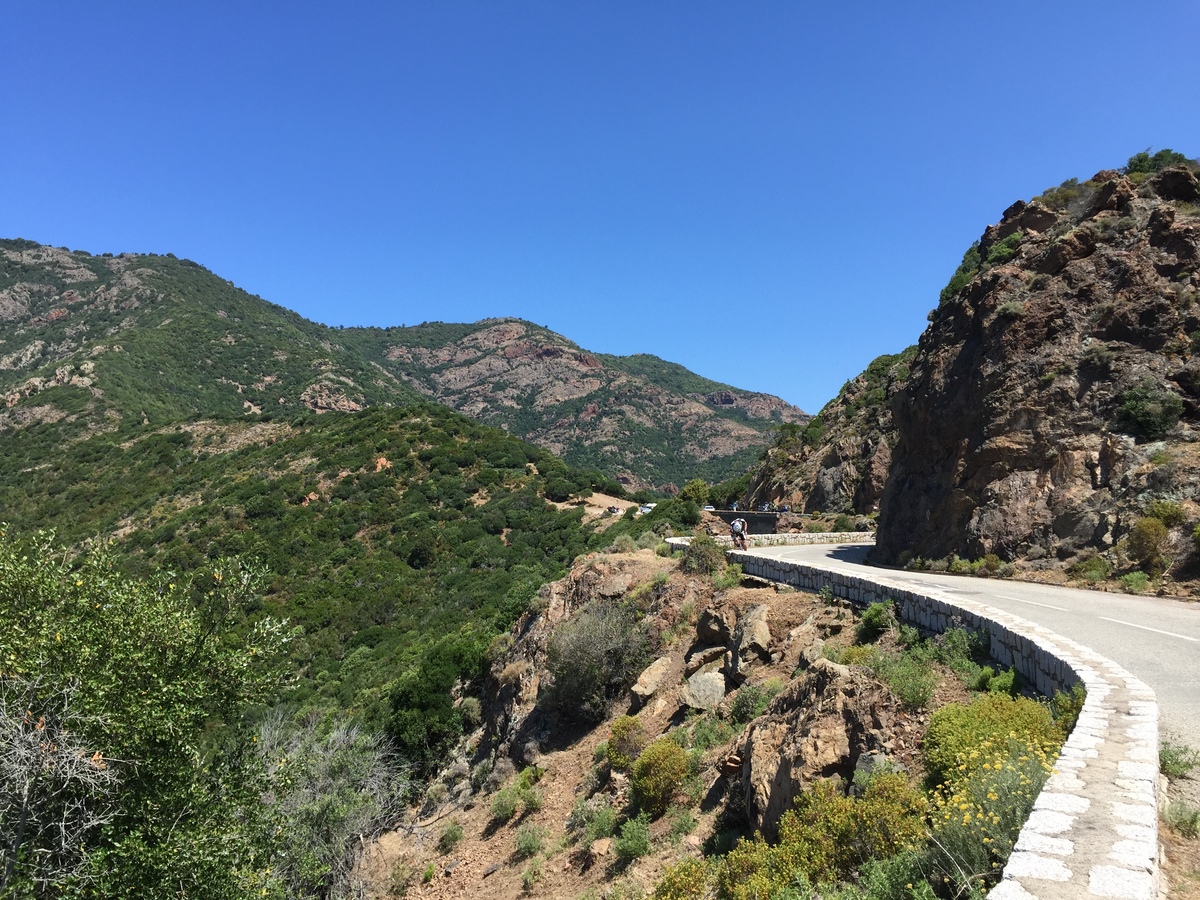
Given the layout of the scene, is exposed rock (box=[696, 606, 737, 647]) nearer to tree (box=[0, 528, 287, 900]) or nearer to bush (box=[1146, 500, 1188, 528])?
tree (box=[0, 528, 287, 900])

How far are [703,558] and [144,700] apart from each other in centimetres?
1296

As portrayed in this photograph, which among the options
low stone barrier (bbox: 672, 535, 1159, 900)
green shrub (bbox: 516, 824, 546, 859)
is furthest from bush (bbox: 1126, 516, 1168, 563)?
green shrub (bbox: 516, 824, 546, 859)

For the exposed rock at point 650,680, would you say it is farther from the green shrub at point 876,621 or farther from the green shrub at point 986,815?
the green shrub at point 986,815

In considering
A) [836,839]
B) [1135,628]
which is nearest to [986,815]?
[836,839]

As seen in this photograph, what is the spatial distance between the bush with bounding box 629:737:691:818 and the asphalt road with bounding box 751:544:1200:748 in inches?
228

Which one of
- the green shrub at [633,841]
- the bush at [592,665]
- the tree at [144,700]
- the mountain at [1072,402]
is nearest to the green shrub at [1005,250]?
the mountain at [1072,402]

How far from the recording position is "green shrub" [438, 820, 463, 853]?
13749 millimetres

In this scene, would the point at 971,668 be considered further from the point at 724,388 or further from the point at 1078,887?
the point at 724,388

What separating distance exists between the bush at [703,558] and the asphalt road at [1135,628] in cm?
534

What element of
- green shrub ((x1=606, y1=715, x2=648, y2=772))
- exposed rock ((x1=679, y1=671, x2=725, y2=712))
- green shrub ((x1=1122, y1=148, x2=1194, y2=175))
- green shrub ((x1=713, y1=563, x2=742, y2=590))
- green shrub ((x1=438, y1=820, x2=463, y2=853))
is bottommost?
green shrub ((x1=438, y1=820, x2=463, y2=853))

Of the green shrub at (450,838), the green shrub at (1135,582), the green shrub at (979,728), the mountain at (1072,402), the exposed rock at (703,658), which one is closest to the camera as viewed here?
the green shrub at (979,728)

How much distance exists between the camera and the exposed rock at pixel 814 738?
7.51 meters

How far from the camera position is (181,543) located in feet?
145

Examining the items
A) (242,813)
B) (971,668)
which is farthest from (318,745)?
(971,668)
